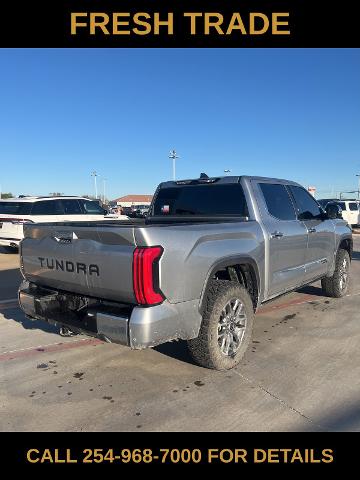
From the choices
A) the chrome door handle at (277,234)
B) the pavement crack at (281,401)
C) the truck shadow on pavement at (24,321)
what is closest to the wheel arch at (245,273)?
the chrome door handle at (277,234)

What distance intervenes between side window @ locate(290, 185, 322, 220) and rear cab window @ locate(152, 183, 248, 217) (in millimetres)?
1103

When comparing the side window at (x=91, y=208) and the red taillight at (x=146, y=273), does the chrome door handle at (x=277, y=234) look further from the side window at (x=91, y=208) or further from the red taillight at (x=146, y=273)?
the side window at (x=91, y=208)

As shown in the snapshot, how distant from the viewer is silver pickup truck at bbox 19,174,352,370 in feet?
9.22

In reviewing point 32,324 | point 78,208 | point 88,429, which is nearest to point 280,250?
point 88,429

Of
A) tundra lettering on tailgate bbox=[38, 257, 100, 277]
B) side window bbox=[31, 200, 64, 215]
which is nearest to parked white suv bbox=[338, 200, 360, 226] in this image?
side window bbox=[31, 200, 64, 215]

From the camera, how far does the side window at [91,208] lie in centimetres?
1245

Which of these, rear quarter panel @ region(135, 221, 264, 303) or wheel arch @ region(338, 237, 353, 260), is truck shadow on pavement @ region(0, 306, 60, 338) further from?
wheel arch @ region(338, 237, 353, 260)

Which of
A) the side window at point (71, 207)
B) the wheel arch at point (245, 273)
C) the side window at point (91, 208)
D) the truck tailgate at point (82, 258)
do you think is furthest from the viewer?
the side window at point (91, 208)

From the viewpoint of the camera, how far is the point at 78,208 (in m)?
12.2

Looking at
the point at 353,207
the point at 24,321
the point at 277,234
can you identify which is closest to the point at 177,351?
the point at 277,234

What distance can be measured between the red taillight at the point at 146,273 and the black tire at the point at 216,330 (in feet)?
2.27

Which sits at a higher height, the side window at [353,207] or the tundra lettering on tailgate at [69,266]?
the side window at [353,207]

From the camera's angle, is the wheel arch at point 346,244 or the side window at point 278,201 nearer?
the side window at point 278,201

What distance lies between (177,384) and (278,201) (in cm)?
251
